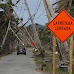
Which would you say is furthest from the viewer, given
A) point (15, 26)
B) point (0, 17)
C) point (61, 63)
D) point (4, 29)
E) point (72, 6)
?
point (15, 26)

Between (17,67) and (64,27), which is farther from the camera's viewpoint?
(17,67)

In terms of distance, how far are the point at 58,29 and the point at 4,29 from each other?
3299 cm

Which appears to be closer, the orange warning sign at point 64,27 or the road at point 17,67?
the orange warning sign at point 64,27

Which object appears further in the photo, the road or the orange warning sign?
the road

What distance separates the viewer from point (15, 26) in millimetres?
51906

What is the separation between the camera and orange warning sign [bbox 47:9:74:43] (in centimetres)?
912

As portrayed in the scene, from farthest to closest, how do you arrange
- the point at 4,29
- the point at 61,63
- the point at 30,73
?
the point at 4,29 < the point at 61,63 < the point at 30,73

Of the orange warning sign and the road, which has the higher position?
the orange warning sign

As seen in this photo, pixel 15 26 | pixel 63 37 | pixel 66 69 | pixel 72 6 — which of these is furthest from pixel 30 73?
pixel 15 26

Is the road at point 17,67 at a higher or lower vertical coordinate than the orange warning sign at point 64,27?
lower

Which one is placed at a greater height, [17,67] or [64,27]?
[64,27]

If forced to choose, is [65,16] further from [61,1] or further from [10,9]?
[10,9]

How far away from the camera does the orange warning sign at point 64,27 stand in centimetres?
912

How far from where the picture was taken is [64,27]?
9.16m
